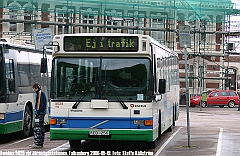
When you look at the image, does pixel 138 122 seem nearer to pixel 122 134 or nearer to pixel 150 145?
pixel 122 134

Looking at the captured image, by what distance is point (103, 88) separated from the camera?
46.3ft

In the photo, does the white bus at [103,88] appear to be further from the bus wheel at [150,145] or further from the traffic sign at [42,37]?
the traffic sign at [42,37]

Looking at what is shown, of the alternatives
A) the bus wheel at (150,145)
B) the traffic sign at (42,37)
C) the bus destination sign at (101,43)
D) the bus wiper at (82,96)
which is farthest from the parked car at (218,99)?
the bus wiper at (82,96)

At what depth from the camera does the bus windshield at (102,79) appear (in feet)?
46.2

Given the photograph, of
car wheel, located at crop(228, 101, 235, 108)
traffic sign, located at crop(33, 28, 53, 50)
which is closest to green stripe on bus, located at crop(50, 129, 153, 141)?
traffic sign, located at crop(33, 28, 53, 50)

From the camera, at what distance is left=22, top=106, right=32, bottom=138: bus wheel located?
19.1m

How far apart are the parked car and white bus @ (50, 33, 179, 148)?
3738 centimetres

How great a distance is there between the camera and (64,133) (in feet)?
46.4

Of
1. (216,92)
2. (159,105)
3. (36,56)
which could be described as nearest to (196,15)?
(216,92)

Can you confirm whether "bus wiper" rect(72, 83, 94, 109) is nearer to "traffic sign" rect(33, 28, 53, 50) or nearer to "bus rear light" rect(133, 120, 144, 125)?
"bus rear light" rect(133, 120, 144, 125)

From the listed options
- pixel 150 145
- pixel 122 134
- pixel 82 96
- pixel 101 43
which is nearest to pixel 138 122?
pixel 122 134

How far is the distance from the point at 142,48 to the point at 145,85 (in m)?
0.90

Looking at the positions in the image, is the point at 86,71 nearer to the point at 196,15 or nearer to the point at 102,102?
the point at 102,102

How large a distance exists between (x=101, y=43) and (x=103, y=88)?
115cm
